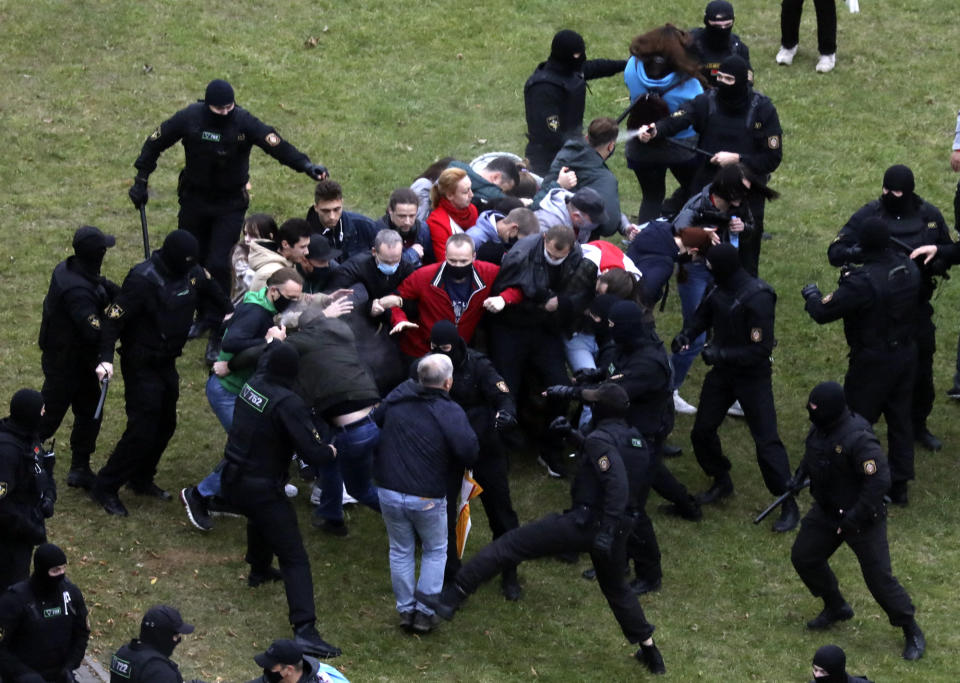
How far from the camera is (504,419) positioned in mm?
10805

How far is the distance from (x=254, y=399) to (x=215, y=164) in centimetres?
413

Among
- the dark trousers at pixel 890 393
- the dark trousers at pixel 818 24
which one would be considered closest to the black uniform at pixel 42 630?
the dark trousers at pixel 890 393

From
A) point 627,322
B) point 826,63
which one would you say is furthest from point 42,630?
point 826,63

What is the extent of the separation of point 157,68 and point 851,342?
34.2 ft

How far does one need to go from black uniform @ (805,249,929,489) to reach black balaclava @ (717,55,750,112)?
2.45m

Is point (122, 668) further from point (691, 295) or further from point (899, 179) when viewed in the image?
point (899, 179)

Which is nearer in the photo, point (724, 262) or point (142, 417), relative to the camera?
point (142, 417)

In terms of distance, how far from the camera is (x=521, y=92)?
19172 millimetres

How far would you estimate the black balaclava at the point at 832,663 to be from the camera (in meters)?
8.65

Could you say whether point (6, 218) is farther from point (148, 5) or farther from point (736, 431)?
point (736, 431)

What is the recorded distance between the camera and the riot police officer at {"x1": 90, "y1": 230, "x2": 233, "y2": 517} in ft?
37.3

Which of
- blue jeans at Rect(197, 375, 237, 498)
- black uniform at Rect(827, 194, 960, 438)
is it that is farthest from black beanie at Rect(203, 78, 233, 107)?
black uniform at Rect(827, 194, 960, 438)

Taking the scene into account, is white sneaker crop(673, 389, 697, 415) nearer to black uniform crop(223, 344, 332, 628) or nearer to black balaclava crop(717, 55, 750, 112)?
black balaclava crop(717, 55, 750, 112)

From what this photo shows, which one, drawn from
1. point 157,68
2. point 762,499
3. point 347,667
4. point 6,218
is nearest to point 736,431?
point 762,499
